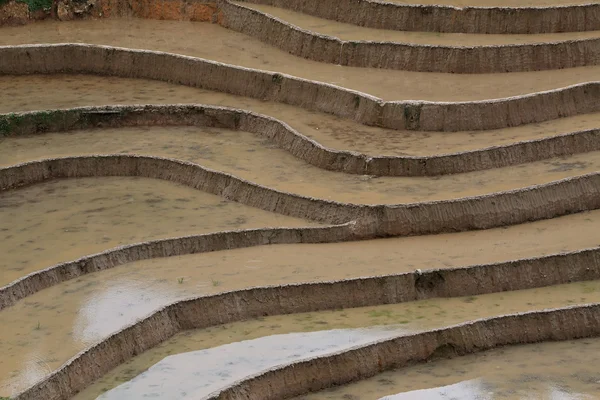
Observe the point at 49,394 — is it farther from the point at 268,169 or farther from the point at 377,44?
the point at 377,44

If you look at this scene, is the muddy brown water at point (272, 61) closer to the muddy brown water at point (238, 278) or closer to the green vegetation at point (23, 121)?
the green vegetation at point (23, 121)

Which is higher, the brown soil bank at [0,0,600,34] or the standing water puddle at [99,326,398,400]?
the brown soil bank at [0,0,600,34]

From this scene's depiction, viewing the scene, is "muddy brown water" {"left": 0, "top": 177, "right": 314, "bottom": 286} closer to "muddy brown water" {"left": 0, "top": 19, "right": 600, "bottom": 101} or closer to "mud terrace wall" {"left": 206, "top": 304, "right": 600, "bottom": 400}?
"mud terrace wall" {"left": 206, "top": 304, "right": 600, "bottom": 400}

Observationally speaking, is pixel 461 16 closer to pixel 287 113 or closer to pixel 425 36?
pixel 425 36

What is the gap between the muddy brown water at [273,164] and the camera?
528 inches

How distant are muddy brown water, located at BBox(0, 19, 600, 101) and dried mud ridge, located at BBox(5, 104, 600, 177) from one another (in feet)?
4.11

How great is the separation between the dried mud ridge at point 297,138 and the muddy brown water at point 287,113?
26 centimetres

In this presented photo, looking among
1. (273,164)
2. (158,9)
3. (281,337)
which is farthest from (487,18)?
(281,337)

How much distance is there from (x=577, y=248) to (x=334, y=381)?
10.1 feet

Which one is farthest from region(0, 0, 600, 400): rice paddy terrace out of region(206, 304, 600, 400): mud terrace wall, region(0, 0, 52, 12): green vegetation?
region(0, 0, 52, 12): green vegetation

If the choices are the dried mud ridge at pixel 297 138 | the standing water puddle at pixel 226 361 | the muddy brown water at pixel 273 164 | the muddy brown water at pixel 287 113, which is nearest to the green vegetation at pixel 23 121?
the dried mud ridge at pixel 297 138

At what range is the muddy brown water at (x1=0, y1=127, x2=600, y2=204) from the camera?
44.0 feet

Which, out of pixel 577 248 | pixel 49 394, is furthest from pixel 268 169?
pixel 49 394

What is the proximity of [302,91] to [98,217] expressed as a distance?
368cm
